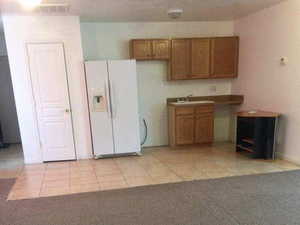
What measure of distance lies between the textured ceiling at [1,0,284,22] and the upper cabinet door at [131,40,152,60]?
43 centimetres

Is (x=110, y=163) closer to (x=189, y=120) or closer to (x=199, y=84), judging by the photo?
(x=189, y=120)

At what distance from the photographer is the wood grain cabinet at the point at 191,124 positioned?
15.7 ft

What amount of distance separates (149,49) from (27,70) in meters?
2.24

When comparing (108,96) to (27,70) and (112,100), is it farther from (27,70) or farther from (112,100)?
(27,70)

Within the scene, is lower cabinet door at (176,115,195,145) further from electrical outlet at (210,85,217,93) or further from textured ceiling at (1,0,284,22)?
textured ceiling at (1,0,284,22)

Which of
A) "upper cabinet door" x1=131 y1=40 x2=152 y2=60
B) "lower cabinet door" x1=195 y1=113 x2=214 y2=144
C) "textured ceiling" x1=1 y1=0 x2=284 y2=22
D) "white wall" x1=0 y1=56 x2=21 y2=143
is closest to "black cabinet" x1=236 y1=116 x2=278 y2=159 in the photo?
"lower cabinet door" x1=195 y1=113 x2=214 y2=144

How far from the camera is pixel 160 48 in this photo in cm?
480

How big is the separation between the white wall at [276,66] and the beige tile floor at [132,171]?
0.66 m

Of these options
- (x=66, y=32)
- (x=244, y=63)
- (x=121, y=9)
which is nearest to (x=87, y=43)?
(x=66, y=32)

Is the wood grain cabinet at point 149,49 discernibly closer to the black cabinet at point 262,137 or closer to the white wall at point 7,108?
the black cabinet at point 262,137

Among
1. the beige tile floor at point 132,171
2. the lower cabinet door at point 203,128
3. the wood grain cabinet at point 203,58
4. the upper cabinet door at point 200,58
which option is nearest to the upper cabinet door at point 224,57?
the wood grain cabinet at point 203,58

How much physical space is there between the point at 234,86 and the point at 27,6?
4.17m

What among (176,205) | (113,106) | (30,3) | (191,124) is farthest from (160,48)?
(176,205)

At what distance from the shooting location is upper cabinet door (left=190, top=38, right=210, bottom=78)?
4898 mm
